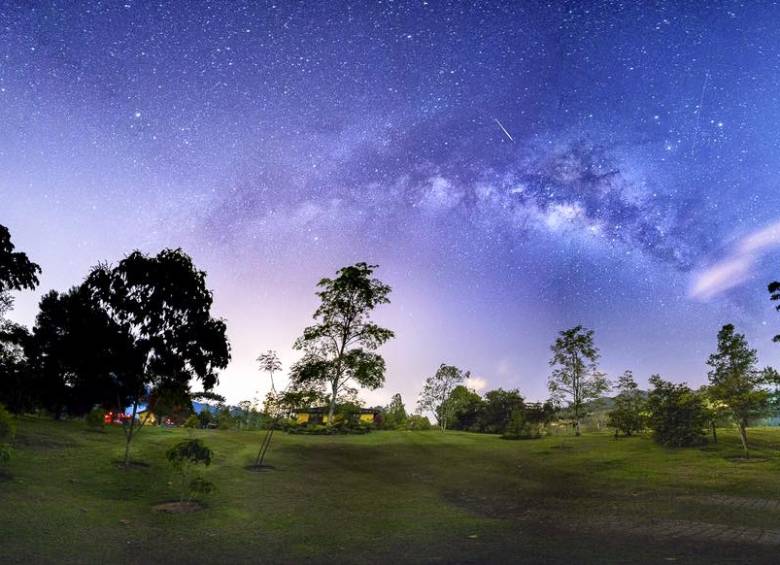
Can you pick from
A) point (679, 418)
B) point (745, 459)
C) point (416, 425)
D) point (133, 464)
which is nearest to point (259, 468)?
point (133, 464)

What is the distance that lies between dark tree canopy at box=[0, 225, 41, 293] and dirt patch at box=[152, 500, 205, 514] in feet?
36.4

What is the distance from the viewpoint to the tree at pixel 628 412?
127ft

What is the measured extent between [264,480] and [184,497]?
454 centimetres

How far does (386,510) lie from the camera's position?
46.6 feet

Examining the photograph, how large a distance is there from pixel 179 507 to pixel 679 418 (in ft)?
104

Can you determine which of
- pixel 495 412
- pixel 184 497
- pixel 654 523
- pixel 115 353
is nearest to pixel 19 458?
pixel 115 353

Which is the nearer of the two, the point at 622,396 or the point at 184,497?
the point at 184,497

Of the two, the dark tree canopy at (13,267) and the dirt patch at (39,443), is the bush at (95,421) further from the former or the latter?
the dark tree canopy at (13,267)

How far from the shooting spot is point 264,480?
18.7 m

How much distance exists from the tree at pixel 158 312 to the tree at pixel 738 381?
30116 millimetres

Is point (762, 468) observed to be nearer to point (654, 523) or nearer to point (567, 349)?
point (654, 523)

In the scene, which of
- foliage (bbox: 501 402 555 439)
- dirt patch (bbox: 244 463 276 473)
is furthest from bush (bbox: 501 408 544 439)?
dirt patch (bbox: 244 463 276 473)

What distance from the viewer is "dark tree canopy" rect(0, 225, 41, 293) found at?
17406 mm

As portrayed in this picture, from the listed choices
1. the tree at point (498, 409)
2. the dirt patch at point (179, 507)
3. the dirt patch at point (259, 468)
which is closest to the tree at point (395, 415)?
the tree at point (498, 409)
